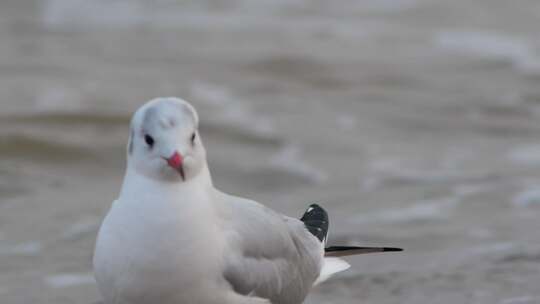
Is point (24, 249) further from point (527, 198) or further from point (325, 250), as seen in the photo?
point (527, 198)

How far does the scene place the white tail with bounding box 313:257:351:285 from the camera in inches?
184

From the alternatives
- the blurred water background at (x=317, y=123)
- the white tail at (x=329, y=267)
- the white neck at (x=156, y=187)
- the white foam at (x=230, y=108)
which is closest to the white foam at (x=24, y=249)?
the blurred water background at (x=317, y=123)

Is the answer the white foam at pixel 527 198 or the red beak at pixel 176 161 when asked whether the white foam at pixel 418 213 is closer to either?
the white foam at pixel 527 198

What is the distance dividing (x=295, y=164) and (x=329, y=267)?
4257mm

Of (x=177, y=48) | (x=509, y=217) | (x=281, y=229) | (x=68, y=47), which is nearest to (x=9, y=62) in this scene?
(x=68, y=47)

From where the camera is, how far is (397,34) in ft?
42.3

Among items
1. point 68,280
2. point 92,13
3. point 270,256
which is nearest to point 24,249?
point 68,280

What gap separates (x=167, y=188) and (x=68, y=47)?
872 centimetres

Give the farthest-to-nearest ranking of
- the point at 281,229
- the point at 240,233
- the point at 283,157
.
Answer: the point at 283,157 < the point at 281,229 < the point at 240,233

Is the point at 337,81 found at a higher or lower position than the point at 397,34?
lower

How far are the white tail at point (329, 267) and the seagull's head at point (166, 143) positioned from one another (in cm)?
97

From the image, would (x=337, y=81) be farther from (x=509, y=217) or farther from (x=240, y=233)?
(x=240, y=233)

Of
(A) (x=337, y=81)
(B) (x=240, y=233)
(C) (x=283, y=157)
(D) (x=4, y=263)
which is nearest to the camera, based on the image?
(B) (x=240, y=233)

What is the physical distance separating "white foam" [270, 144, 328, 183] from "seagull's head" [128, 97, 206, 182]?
459 cm
